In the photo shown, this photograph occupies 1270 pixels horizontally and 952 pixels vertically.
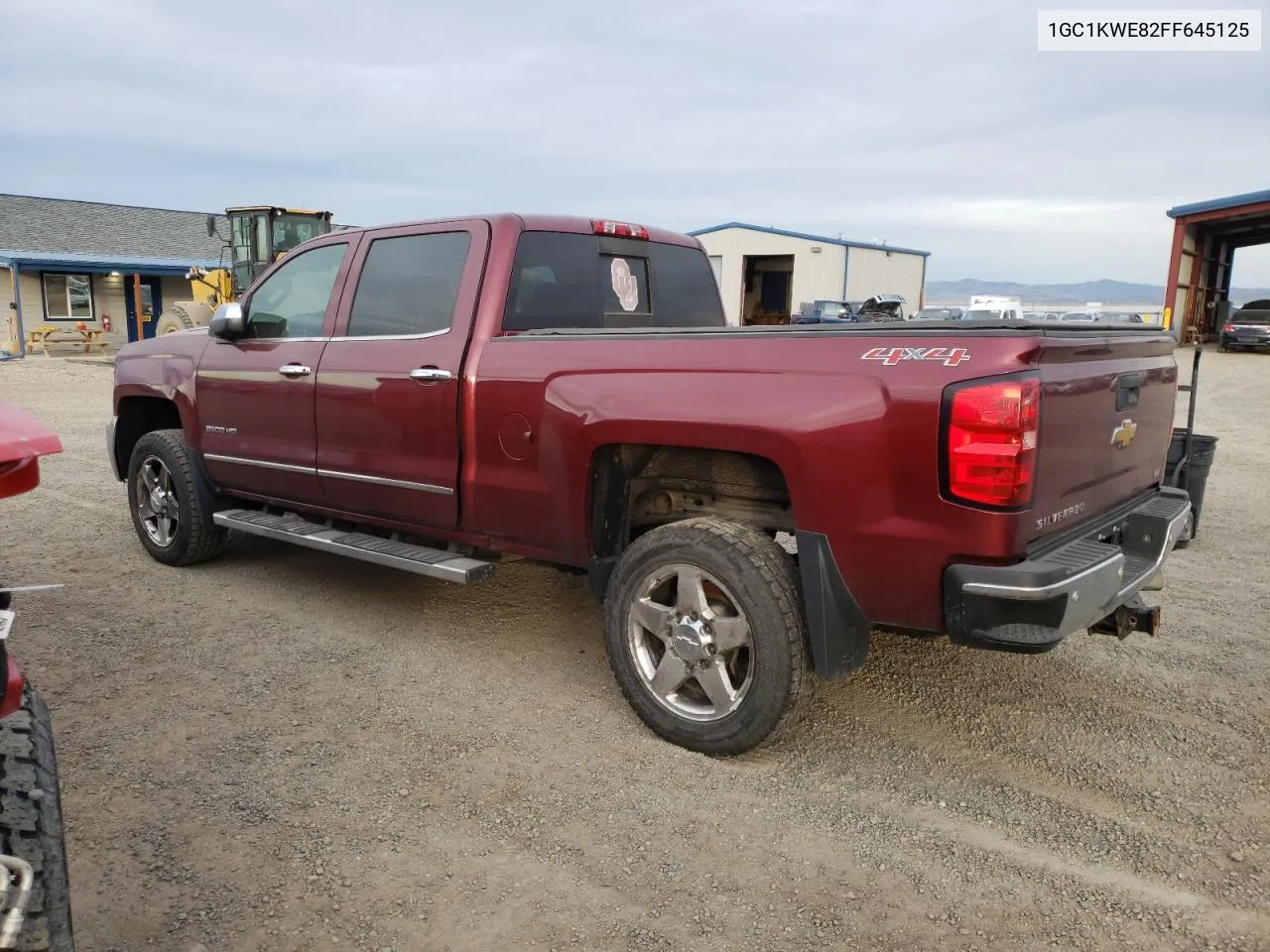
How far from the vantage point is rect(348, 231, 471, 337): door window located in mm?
4336

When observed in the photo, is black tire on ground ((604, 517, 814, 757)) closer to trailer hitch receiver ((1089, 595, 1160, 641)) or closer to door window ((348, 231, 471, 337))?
trailer hitch receiver ((1089, 595, 1160, 641))

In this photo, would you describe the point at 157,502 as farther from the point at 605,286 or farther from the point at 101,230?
the point at 101,230

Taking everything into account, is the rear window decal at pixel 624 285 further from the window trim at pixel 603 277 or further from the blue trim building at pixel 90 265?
the blue trim building at pixel 90 265

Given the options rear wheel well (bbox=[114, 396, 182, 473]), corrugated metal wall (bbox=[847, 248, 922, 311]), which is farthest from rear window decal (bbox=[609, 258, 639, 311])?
corrugated metal wall (bbox=[847, 248, 922, 311])

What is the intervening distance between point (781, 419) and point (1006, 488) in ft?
2.40

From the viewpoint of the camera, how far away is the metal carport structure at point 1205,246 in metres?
24.7

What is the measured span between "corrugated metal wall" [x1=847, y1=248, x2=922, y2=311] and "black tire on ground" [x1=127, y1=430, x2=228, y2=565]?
106ft

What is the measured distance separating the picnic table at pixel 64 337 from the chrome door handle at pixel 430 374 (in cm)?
2594

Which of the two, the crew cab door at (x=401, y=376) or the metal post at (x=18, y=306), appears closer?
the crew cab door at (x=401, y=376)

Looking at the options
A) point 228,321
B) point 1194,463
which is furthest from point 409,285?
point 1194,463

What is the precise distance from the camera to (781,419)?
125 inches

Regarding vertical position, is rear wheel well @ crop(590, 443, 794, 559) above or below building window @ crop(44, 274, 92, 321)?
below

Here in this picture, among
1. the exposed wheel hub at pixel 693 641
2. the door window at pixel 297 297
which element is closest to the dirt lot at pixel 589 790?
the exposed wheel hub at pixel 693 641

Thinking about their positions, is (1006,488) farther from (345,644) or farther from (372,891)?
(345,644)
